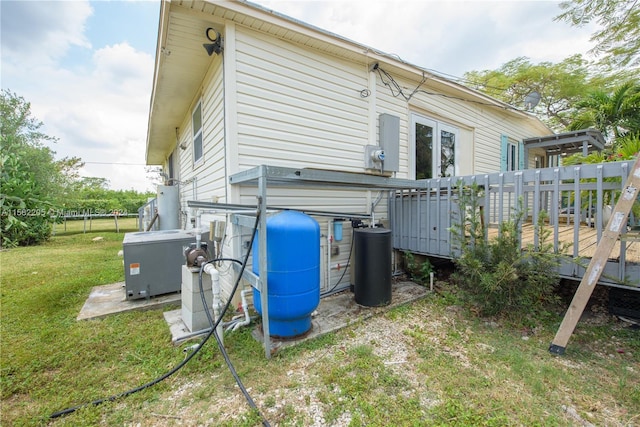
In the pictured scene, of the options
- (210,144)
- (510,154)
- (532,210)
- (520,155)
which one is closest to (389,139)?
(532,210)

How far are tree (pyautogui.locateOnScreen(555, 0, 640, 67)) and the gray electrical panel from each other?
6402 millimetres

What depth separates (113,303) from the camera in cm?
378

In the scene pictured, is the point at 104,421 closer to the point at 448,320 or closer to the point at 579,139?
the point at 448,320

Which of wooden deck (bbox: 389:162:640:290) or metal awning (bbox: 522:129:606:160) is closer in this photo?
wooden deck (bbox: 389:162:640:290)

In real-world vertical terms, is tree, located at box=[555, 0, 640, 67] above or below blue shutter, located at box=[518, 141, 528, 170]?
above

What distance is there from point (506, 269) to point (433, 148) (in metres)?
3.74

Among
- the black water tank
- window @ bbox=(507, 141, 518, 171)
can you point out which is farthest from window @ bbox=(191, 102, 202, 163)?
window @ bbox=(507, 141, 518, 171)

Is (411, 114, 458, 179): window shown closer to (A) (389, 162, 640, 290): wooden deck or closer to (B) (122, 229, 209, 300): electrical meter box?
(A) (389, 162, 640, 290): wooden deck

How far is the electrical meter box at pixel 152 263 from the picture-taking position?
367 cm

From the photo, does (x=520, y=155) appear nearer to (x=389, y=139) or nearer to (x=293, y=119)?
(x=389, y=139)

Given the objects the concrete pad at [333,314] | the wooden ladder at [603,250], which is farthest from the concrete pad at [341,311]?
the wooden ladder at [603,250]

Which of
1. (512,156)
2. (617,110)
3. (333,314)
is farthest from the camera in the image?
(512,156)

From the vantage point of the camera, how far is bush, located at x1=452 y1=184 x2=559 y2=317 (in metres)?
2.81

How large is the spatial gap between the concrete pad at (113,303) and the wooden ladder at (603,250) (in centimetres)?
456
